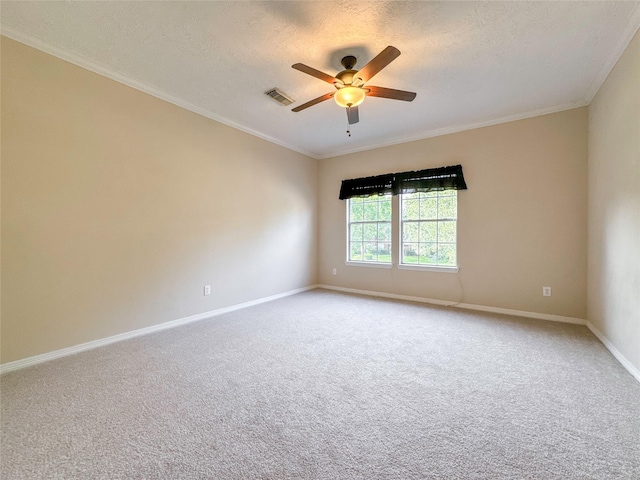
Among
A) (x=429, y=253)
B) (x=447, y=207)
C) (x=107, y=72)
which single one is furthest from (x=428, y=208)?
(x=107, y=72)

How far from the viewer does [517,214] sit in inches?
146

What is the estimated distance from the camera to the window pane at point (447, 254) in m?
4.23

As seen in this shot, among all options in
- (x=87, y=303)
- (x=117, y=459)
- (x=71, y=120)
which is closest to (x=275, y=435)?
(x=117, y=459)

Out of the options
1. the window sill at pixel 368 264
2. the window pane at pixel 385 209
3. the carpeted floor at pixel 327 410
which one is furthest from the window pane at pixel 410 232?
the carpeted floor at pixel 327 410

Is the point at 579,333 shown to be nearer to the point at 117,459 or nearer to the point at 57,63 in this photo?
the point at 117,459

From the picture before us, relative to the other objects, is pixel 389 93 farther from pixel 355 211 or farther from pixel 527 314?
pixel 527 314

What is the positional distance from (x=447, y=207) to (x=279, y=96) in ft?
9.71

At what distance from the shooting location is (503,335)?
116 inches

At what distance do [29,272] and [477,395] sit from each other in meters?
3.63

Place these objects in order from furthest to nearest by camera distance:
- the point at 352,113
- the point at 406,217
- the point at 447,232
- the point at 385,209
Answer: the point at 385,209, the point at 406,217, the point at 447,232, the point at 352,113

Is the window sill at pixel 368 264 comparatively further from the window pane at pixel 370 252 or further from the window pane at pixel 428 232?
the window pane at pixel 428 232

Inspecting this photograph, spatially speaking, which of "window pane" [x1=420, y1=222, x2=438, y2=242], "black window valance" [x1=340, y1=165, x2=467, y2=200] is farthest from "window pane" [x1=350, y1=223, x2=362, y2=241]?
"window pane" [x1=420, y1=222, x2=438, y2=242]

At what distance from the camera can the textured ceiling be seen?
1982 mm

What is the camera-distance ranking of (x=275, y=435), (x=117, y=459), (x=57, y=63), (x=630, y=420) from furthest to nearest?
(x=57, y=63) < (x=630, y=420) < (x=275, y=435) < (x=117, y=459)
